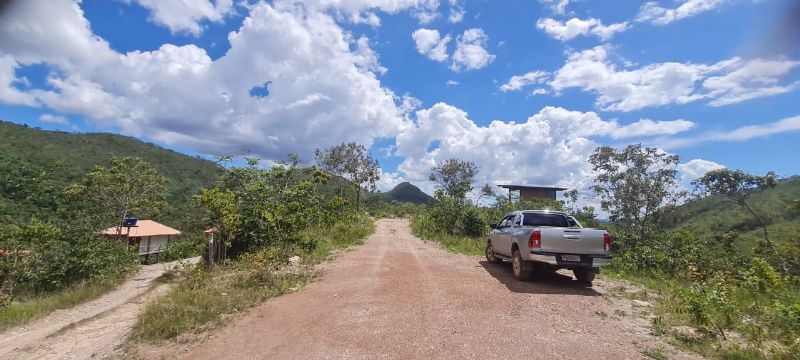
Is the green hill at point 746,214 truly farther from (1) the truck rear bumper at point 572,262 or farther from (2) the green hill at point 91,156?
(2) the green hill at point 91,156

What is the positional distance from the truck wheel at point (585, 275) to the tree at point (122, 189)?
24685mm

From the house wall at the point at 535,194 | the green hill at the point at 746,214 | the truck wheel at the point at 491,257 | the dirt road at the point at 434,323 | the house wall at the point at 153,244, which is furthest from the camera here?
the green hill at the point at 746,214

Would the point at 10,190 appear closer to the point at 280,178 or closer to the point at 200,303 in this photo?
the point at 280,178

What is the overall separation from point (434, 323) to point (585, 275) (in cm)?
523

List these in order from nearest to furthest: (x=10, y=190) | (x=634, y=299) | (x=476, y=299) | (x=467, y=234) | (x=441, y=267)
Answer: (x=476, y=299) → (x=634, y=299) → (x=441, y=267) → (x=467, y=234) → (x=10, y=190)

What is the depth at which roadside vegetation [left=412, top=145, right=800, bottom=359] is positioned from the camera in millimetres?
5805

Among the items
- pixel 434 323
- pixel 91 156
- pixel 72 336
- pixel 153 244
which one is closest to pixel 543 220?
pixel 434 323

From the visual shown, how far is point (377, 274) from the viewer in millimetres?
10453

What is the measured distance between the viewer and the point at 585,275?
970cm

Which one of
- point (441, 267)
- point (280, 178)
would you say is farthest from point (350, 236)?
point (441, 267)

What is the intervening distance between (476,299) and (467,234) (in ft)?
51.4

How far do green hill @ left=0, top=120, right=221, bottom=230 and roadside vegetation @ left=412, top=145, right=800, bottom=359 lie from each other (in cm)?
2461

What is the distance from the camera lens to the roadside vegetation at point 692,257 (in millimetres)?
5805

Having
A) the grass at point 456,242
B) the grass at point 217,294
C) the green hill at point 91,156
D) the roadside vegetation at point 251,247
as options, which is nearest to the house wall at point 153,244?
the green hill at point 91,156
